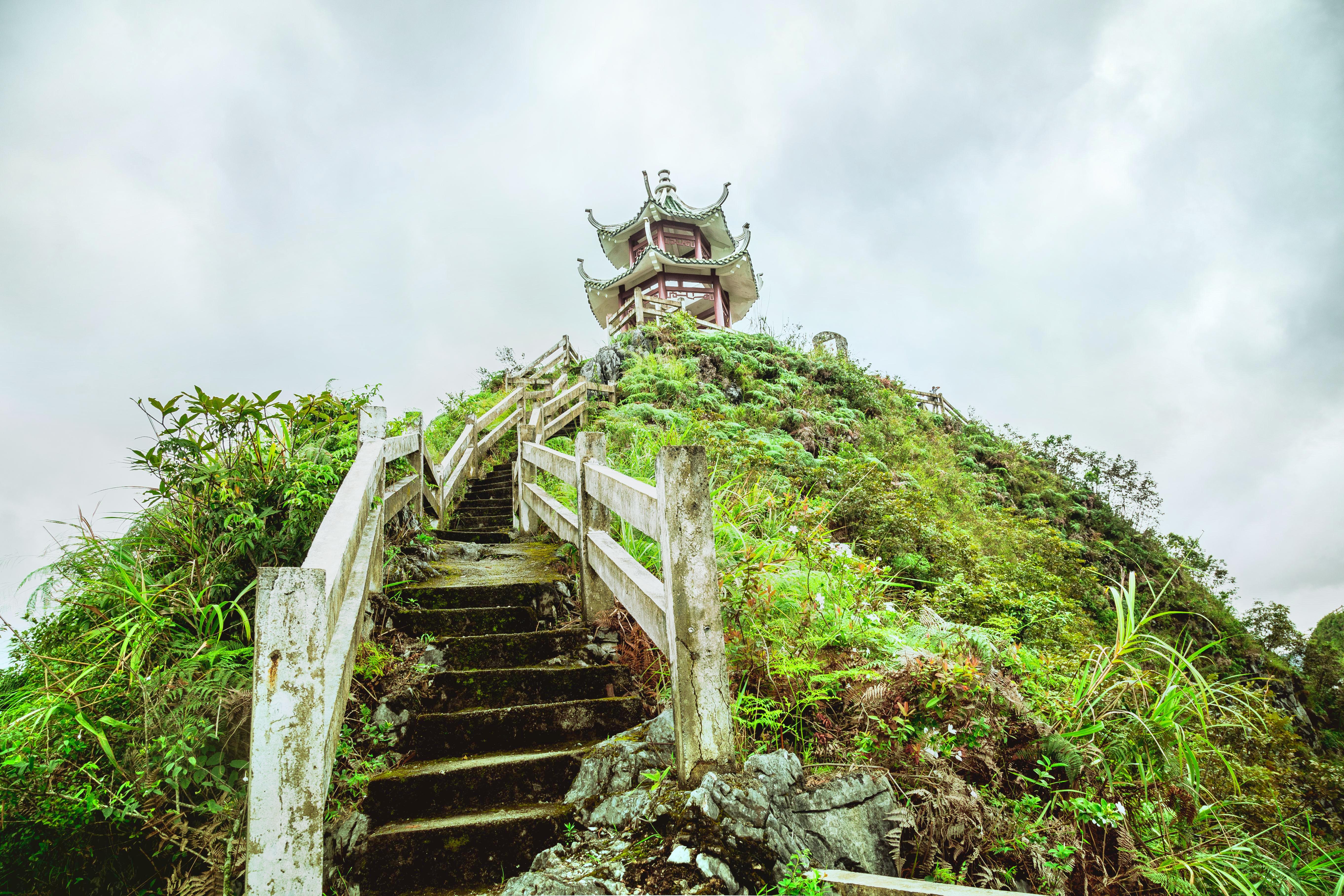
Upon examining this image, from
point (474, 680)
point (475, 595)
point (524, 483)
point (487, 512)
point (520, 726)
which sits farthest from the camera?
point (487, 512)

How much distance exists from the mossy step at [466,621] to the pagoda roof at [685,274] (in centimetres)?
2334

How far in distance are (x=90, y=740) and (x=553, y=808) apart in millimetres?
1850

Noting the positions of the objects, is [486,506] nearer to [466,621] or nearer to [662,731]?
[466,621]

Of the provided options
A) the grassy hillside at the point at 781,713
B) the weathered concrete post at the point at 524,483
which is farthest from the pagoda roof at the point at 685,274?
the grassy hillside at the point at 781,713

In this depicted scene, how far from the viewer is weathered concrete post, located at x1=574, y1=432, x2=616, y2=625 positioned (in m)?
4.41

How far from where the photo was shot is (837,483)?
9.91 m

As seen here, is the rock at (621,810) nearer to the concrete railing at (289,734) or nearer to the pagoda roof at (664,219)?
the concrete railing at (289,734)

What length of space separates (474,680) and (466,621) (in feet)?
2.17

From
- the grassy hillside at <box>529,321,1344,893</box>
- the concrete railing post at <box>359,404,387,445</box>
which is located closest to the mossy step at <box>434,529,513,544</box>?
the grassy hillside at <box>529,321,1344,893</box>

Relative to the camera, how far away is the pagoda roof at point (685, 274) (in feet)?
86.3

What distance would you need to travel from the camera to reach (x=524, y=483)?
7711 millimetres

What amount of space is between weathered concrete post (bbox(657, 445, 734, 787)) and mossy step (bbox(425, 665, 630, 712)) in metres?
1.02

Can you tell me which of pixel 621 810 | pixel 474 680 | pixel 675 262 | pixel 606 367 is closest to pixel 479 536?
pixel 474 680

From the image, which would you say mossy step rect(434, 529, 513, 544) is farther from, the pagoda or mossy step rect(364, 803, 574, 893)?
the pagoda
